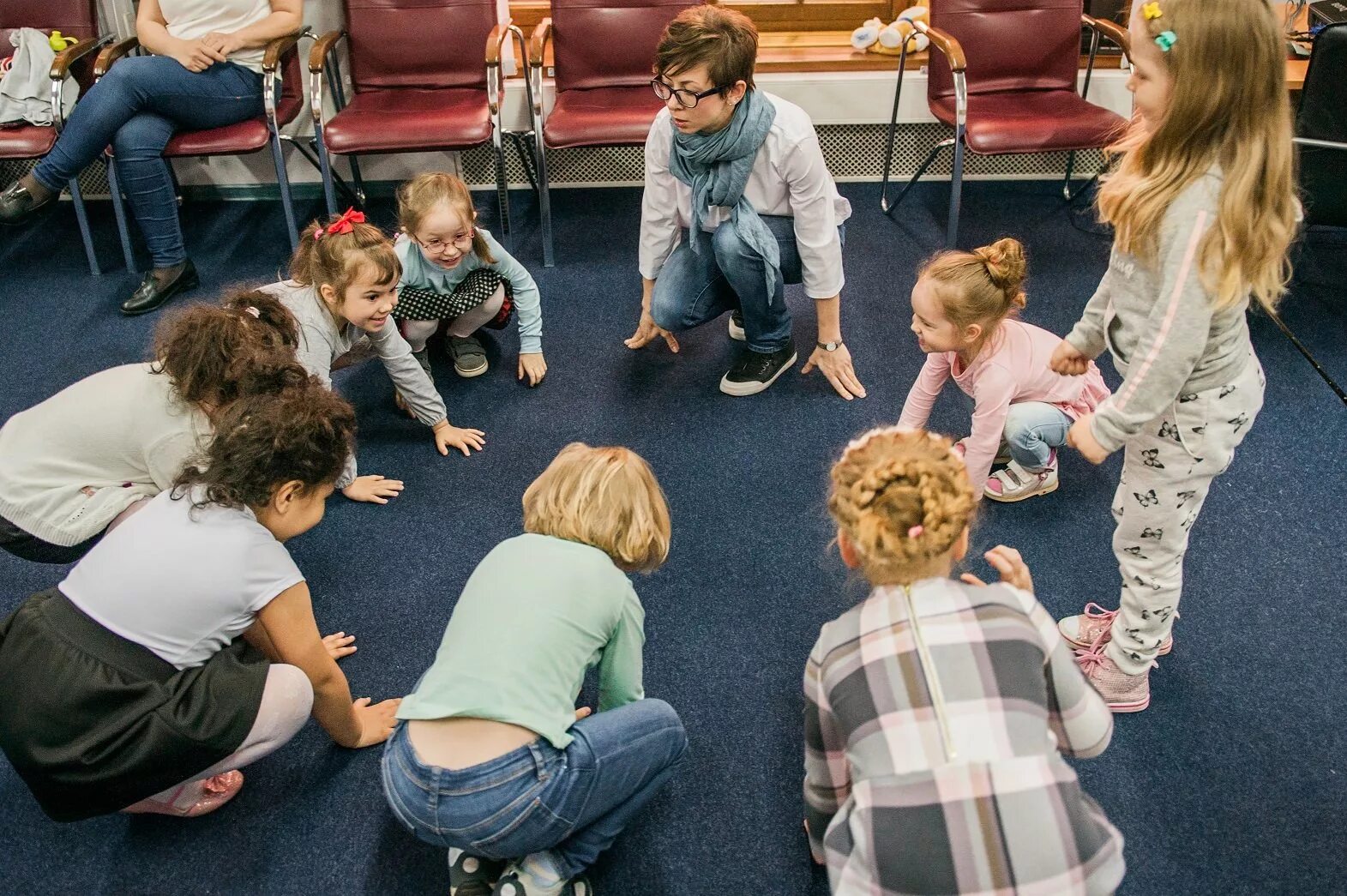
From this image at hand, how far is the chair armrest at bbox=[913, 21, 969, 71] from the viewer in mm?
3168

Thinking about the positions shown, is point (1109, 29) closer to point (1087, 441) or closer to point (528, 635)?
point (1087, 441)

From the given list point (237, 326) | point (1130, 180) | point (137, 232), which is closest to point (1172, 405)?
point (1130, 180)

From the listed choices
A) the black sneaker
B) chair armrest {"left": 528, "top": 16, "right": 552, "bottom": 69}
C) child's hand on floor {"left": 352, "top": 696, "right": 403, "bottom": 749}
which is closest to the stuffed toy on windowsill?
chair armrest {"left": 528, "top": 16, "right": 552, "bottom": 69}

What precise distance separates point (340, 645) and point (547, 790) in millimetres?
787

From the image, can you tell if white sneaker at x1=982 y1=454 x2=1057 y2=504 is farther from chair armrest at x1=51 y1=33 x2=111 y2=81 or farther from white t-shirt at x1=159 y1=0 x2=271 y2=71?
chair armrest at x1=51 y1=33 x2=111 y2=81

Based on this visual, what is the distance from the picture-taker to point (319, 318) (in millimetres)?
2223

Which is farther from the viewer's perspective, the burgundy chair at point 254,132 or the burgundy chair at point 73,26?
the burgundy chair at point 73,26

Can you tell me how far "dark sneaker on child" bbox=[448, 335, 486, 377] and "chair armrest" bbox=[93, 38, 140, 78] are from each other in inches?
57.6

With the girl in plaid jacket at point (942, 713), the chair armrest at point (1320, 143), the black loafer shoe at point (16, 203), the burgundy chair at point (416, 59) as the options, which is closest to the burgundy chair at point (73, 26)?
the black loafer shoe at point (16, 203)

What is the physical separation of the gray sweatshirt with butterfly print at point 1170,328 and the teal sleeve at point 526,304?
157 centimetres

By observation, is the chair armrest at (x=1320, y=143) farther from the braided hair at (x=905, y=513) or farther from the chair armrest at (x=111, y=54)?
the chair armrest at (x=111, y=54)

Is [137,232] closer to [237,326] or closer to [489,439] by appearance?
[489,439]

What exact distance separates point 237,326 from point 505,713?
919 millimetres

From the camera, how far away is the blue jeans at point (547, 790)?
4.61 feet
